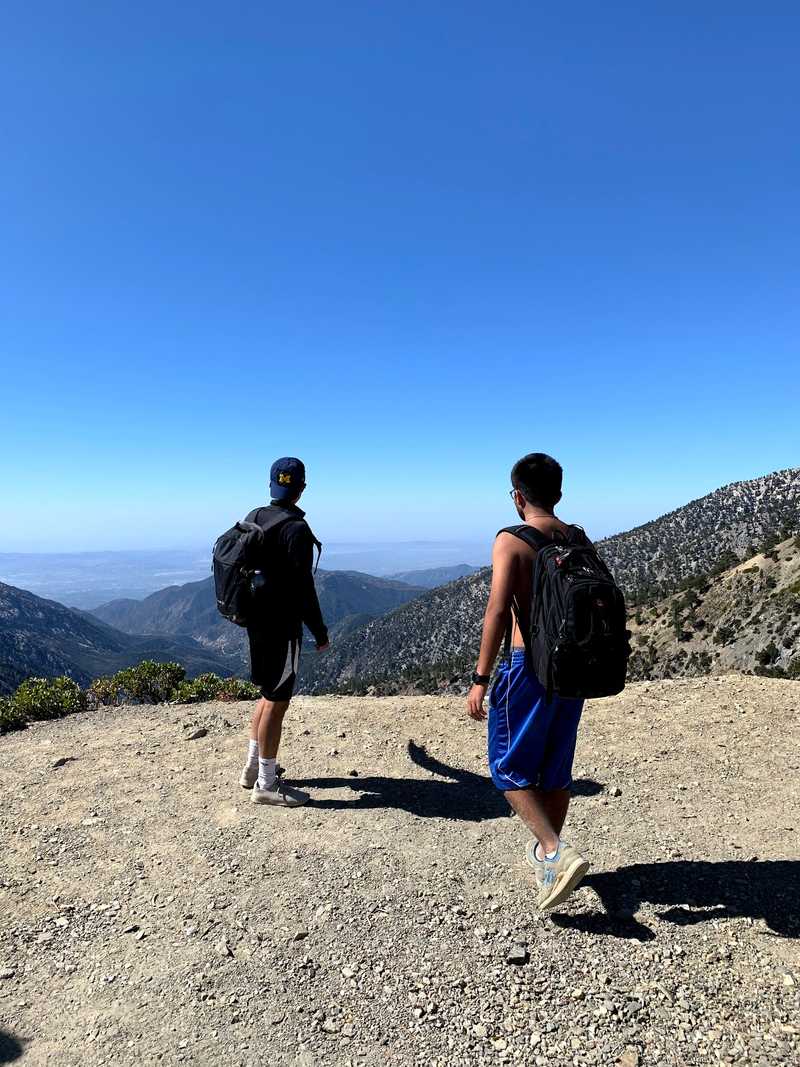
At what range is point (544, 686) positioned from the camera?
304 centimetres

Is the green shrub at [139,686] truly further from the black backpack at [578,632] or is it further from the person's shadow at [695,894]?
the black backpack at [578,632]

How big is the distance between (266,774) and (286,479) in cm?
231

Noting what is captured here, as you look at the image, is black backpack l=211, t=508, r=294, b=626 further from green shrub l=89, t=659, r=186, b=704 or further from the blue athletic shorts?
green shrub l=89, t=659, r=186, b=704

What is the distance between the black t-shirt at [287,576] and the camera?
4535 mm

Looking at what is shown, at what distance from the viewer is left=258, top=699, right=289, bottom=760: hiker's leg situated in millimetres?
4703

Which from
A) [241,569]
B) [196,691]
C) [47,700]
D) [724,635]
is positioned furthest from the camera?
[724,635]

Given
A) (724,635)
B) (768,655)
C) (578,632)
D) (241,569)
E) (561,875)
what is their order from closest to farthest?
(578,632) → (561,875) → (241,569) → (768,655) → (724,635)

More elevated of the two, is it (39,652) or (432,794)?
(432,794)

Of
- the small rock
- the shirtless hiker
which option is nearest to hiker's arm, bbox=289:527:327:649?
the shirtless hiker

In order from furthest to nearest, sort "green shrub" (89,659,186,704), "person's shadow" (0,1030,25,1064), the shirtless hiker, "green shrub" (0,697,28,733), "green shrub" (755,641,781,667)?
"green shrub" (755,641,781,667)
"green shrub" (89,659,186,704)
"green shrub" (0,697,28,733)
the shirtless hiker
"person's shadow" (0,1030,25,1064)

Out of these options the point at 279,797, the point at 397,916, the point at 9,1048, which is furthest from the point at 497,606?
the point at 9,1048

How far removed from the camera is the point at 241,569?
4.49 metres

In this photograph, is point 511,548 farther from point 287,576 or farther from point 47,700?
point 47,700

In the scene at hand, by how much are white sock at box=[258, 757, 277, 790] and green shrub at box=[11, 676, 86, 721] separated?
4569mm
